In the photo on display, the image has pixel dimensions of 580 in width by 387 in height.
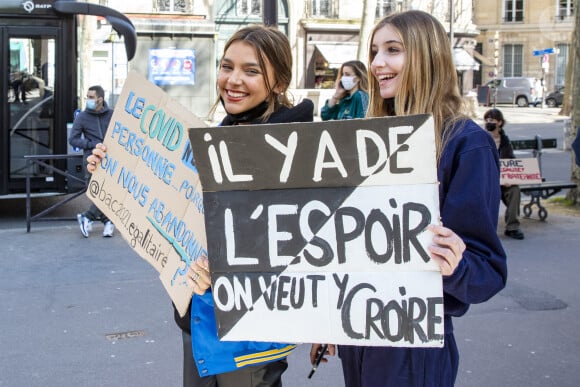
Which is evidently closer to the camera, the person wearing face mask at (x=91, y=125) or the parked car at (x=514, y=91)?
the person wearing face mask at (x=91, y=125)

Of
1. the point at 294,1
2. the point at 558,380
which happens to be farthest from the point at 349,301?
the point at 294,1

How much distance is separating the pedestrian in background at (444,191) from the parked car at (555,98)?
149 ft

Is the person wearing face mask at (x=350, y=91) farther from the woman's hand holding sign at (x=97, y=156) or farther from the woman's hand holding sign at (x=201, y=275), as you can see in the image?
the woman's hand holding sign at (x=201, y=275)

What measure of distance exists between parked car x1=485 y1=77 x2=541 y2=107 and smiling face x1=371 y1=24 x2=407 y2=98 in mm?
43346

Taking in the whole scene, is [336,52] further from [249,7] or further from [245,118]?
[245,118]

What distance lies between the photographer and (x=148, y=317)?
19.7 ft

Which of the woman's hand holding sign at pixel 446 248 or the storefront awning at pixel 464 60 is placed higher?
the storefront awning at pixel 464 60

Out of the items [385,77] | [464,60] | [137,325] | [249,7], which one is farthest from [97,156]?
[464,60]

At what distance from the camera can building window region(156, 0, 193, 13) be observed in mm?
31562

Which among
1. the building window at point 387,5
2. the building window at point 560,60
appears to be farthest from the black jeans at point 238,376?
the building window at point 560,60

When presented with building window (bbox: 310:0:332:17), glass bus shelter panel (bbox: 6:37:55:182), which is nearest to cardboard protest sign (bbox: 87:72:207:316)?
glass bus shelter panel (bbox: 6:37:55:182)

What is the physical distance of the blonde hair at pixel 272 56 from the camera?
106 inches

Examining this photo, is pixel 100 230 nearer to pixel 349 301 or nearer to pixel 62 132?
pixel 62 132

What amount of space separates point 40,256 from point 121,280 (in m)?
1.42
